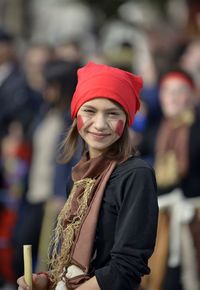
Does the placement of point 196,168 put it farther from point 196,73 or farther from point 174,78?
point 196,73

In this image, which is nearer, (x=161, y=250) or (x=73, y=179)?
(x=73, y=179)

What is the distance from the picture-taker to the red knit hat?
4141 mm

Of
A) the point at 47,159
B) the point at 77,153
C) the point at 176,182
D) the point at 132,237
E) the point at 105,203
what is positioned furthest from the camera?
the point at 47,159

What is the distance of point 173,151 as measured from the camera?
26.3 ft

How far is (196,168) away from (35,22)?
13254 mm

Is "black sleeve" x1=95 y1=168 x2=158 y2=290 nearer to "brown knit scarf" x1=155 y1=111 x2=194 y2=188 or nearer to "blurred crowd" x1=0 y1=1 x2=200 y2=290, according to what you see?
"blurred crowd" x1=0 y1=1 x2=200 y2=290

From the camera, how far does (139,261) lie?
3.92 metres

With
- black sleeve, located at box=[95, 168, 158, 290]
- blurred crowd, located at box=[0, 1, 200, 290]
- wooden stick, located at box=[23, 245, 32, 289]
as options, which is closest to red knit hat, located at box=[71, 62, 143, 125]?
black sleeve, located at box=[95, 168, 158, 290]

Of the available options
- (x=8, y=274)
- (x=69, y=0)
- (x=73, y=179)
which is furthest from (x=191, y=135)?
(x=69, y=0)

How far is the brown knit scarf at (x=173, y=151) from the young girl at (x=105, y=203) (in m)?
3.58

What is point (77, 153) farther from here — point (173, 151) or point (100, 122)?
point (100, 122)

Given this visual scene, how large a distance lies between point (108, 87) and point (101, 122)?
0.48 feet

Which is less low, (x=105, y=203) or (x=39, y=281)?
(x=105, y=203)

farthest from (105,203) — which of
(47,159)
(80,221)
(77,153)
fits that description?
(47,159)
